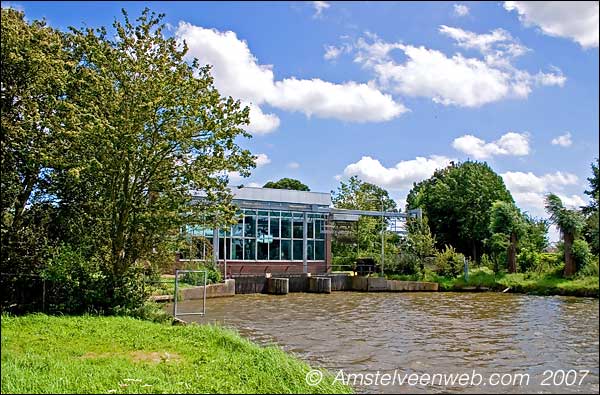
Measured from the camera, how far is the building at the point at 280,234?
1352 inches

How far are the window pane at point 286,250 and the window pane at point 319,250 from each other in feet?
6.67

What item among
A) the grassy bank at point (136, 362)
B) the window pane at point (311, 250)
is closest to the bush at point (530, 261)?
the grassy bank at point (136, 362)

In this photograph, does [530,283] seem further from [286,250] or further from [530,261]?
[286,250]

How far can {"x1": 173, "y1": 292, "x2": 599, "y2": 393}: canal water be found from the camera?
22.5 ft

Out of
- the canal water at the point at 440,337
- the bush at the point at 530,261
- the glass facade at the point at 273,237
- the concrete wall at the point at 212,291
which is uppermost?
the glass facade at the point at 273,237

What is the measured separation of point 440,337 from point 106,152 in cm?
889

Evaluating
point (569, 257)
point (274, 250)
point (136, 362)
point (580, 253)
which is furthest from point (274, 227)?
point (580, 253)

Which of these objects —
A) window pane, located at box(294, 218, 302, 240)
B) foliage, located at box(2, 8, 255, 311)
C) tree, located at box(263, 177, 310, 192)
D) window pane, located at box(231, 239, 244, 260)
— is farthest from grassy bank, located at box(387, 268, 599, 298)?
tree, located at box(263, 177, 310, 192)

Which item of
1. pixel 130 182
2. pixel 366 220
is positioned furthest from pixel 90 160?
pixel 366 220

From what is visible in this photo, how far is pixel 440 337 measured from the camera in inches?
509

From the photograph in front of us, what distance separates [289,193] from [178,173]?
23058 millimetres

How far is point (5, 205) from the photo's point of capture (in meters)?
13.1

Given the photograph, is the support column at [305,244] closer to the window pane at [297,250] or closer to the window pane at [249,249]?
the window pane at [297,250]

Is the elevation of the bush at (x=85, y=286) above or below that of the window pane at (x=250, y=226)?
below
